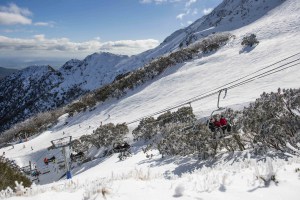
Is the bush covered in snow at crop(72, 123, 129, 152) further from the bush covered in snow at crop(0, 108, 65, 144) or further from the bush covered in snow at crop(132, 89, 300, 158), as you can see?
the bush covered in snow at crop(0, 108, 65, 144)

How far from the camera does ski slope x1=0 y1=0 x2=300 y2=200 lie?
20.0ft

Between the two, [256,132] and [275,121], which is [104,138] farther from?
[275,121]

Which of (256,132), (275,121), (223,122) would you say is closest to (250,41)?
(223,122)

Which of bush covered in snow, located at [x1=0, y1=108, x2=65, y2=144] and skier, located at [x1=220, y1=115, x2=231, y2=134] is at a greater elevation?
skier, located at [x1=220, y1=115, x2=231, y2=134]

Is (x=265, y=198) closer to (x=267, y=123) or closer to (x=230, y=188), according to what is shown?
(x=230, y=188)

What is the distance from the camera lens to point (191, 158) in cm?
A: 1836

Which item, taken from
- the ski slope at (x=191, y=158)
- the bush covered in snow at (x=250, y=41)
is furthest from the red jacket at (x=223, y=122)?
the bush covered in snow at (x=250, y=41)

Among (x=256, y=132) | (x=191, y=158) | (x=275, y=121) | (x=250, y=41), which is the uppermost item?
(x=250, y=41)

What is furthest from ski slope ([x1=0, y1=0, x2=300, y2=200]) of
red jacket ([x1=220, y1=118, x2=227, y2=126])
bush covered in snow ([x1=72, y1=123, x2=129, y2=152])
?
red jacket ([x1=220, y1=118, x2=227, y2=126])

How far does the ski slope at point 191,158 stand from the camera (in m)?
6.10

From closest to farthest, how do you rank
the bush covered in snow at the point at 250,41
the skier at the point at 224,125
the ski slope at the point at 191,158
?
the ski slope at the point at 191,158 → the skier at the point at 224,125 → the bush covered in snow at the point at 250,41

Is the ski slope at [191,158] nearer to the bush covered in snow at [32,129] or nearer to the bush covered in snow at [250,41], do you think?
the bush covered in snow at [250,41]

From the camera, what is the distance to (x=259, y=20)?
76.7 meters

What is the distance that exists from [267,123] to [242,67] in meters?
36.9
